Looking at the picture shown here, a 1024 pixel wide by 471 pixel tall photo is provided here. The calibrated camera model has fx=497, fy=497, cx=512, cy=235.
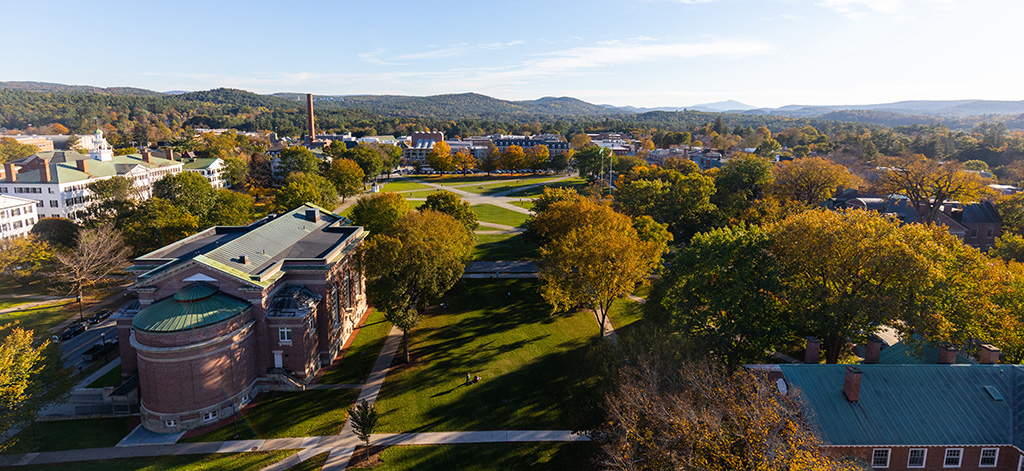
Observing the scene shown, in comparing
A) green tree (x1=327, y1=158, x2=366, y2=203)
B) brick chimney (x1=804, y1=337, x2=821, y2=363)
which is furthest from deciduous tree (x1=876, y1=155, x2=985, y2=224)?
green tree (x1=327, y1=158, x2=366, y2=203)

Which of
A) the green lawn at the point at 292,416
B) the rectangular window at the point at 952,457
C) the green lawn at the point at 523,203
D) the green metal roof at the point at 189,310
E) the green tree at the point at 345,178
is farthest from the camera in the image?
the green tree at the point at 345,178

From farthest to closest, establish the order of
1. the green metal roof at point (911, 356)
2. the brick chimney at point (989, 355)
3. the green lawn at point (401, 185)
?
the green lawn at point (401, 185), the green metal roof at point (911, 356), the brick chimney at point (989, 355)

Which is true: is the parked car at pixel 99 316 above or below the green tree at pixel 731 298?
below

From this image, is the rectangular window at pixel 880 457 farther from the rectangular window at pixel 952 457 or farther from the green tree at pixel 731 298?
the green tree at pixel 731 298

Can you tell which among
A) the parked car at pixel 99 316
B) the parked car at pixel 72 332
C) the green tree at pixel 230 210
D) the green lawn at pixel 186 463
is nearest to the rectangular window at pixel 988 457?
the green lawn at pixel 186 463

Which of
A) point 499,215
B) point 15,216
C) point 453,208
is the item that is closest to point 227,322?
point 453,208

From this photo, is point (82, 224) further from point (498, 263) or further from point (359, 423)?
point (359, 423)

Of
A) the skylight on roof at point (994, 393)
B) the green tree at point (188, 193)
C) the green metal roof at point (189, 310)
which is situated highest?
the green tree at point (188, 193)

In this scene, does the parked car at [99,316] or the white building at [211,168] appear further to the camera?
the white building at [211,168]
